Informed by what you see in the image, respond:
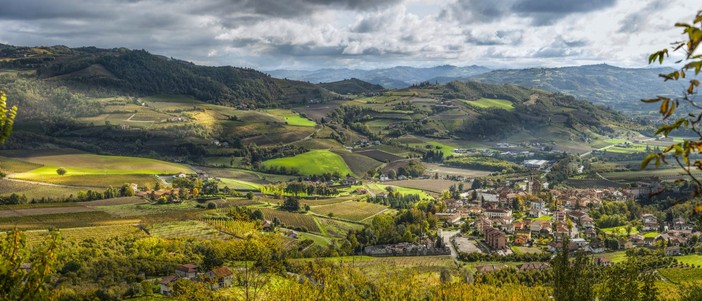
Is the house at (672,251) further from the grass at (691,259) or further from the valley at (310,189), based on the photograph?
the grass at (691,259)

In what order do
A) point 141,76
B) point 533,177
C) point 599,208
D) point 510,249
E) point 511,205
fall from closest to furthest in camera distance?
point 510,249 < point 599,208 < point 511,205 < point 533,177 < point 141,76

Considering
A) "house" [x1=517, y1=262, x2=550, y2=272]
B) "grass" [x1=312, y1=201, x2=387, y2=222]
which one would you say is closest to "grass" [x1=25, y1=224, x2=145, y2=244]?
"grass" [x1=312, y1=201, x2=387, y2=222]

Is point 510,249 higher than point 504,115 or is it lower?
lower

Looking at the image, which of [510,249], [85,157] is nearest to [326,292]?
[510,249]

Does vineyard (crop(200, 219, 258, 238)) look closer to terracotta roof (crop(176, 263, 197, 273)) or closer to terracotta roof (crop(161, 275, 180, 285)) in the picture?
terracotta roof (crop(176, 263, 197, 273))

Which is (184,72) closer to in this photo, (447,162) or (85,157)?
(85,157)

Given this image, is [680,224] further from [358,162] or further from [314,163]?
[314,163]

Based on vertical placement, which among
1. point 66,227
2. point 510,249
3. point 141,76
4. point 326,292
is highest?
point 141,76

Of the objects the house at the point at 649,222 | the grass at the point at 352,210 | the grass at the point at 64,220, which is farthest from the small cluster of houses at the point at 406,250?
the house at the point at 649,222
